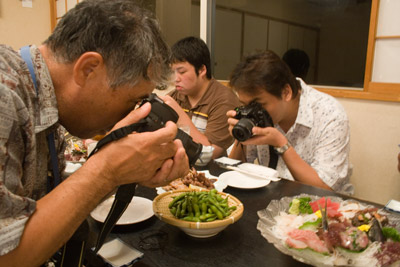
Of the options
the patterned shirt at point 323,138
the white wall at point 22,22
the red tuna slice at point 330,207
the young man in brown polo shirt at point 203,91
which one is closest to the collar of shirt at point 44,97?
the red tuna slice at point 330,207

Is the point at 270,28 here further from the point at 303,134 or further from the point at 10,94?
the point at 10,94

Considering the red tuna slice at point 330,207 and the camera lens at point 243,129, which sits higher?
the camera lens at point 243,129

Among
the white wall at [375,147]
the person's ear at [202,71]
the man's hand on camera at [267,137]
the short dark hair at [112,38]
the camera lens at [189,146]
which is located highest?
the short dark hair at [112,38]

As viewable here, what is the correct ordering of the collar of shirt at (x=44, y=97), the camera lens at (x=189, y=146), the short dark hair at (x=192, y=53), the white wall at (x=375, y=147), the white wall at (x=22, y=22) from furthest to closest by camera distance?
the white wall at (x=22, y=22)
the short dark hair at (x=192, y=53)
the white wall at (x=375, y=147)
the camera lens at (x=189, y=146)
the collar of shirt at (x=44, y=97)

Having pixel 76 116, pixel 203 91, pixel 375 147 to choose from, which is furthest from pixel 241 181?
pixel 375 147

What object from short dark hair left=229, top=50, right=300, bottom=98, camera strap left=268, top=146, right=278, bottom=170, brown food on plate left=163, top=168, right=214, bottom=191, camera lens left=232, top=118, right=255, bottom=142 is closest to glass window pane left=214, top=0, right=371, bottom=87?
short dark hair left=229, top=50, right=300, bottom=98

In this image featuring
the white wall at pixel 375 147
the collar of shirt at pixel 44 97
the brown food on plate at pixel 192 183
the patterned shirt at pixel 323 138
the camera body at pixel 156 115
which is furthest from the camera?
the white wall at pixel 375 147

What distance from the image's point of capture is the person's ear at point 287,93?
159 centimetres

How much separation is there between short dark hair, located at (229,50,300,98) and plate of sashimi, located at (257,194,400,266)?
73 cm

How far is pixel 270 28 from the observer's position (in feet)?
9.43

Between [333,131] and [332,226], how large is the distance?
85cm

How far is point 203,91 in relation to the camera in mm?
2291

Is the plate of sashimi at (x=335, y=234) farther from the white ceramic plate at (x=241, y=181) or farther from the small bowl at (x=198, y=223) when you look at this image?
the white ceramic plate at (x=241, y=181)

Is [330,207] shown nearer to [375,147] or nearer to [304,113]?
[304,113]
